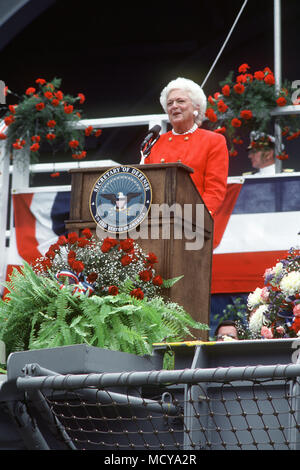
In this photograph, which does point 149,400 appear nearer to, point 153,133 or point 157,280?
point 157,280

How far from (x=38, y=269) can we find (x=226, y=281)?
8.57 ft

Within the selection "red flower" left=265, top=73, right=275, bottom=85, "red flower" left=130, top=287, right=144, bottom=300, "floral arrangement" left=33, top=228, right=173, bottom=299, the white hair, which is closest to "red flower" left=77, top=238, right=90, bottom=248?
"floral arrangement" left=33, top=228, right=173, bottom=299

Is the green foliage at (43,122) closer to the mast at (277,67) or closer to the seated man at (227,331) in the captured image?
the mast at (277,67)

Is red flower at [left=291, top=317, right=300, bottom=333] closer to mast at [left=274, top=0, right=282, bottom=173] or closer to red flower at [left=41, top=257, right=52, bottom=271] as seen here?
red flower at [left=41, top=257, right=52, bottom=271]

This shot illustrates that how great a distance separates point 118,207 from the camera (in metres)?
4.88

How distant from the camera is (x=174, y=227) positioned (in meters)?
4.77

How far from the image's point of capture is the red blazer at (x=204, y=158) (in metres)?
5.43

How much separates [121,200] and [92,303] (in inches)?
41.0

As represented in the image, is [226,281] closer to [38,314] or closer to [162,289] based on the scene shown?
[162,289]

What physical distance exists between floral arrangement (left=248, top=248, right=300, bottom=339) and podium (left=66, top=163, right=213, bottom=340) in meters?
0.44

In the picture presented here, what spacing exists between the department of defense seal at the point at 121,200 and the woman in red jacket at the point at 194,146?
0.64 metres

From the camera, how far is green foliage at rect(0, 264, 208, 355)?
3.81 m

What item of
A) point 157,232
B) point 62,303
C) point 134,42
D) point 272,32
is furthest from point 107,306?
point 134,42
